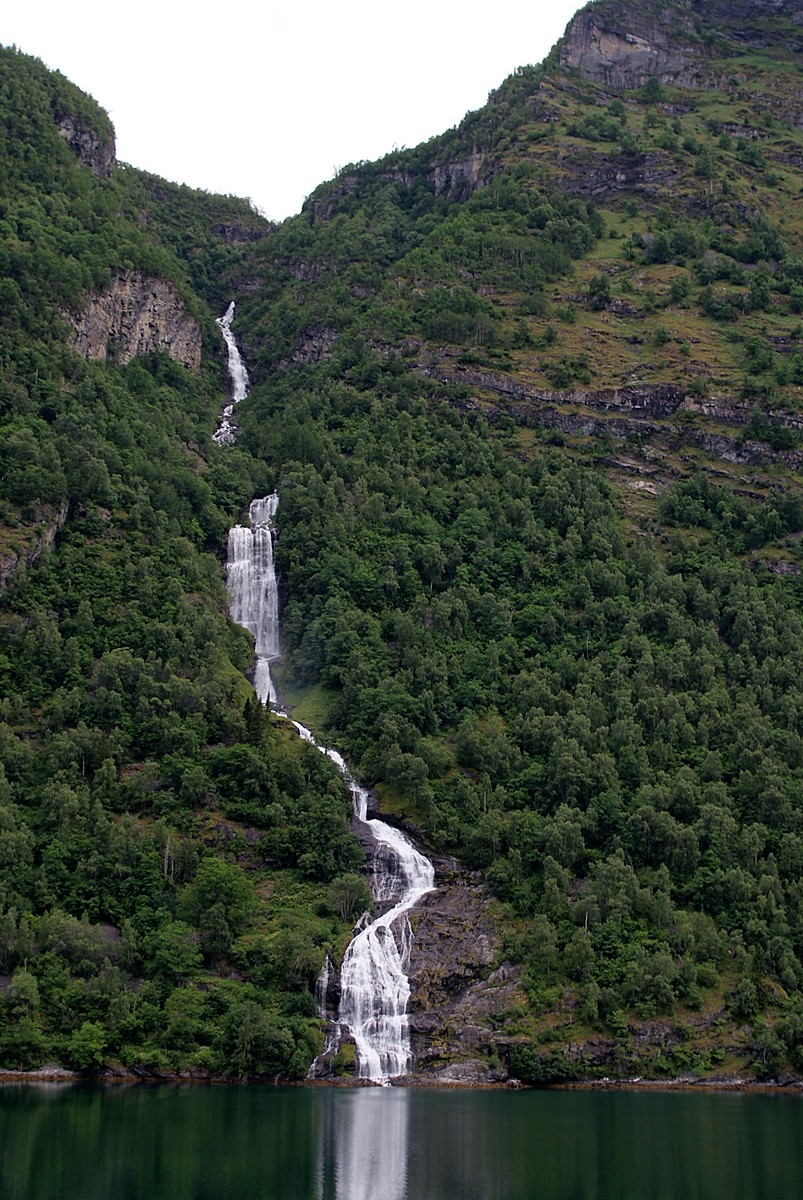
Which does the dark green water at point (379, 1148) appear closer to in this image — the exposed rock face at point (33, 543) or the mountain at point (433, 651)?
the mountain at point (433, 651)

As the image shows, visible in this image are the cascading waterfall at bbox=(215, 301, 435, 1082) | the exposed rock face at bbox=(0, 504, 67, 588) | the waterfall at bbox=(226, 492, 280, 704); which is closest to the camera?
the cascading waterfall at bbox=(215, 301, 435, 1082)

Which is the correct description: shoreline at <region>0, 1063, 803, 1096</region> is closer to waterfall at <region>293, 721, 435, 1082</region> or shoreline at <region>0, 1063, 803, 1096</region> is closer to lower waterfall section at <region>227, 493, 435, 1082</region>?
waterfall at <region>293, 721, 435, 1082</region>

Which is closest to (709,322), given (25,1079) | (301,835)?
(301,835)

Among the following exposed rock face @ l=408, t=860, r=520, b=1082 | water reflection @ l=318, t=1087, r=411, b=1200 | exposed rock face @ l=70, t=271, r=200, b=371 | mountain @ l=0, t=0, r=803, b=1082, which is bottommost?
water reflection @ l=318, t=1087, r=411, b=1200

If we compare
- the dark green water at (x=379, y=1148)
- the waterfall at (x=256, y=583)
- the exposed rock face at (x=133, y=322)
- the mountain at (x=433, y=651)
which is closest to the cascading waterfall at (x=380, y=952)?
the mountain at (x=433, y=651)

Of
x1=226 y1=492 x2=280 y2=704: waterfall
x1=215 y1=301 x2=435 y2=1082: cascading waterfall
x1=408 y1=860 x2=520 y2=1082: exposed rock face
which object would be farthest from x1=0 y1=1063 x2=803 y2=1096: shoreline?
x1=226 y1=492 x2=280 y2=704: waterfall

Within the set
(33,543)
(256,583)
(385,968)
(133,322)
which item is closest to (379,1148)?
(385,968)

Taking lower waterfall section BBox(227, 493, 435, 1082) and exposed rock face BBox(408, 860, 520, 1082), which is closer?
exposed rock face BBox(408, 860, 520, 1082)
